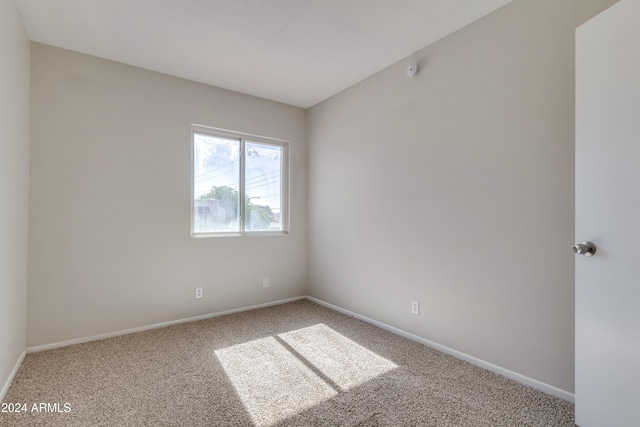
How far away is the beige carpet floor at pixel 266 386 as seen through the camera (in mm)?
1673

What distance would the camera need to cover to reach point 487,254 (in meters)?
2.20

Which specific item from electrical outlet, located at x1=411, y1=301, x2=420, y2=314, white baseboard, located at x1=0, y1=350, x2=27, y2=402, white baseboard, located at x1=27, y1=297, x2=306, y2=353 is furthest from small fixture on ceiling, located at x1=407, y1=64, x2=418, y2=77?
white baseboard, located at x1=0, y1=350, x2=27, y2=402

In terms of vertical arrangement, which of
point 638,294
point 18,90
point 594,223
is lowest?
point 638,294

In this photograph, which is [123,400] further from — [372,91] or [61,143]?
[372,91]

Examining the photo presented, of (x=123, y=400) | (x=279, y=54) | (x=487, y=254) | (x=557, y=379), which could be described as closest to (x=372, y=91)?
(x=279, y=54)

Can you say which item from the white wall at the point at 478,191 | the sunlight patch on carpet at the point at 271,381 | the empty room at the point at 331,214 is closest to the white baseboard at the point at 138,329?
the empty room at the point at 331,214

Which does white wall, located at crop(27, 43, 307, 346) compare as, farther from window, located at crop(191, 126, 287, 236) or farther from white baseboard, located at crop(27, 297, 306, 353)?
window, located at crop(191, 126, 287, 236)

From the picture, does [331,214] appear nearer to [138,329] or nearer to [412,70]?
[412,70]

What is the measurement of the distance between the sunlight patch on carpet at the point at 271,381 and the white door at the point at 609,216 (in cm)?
141

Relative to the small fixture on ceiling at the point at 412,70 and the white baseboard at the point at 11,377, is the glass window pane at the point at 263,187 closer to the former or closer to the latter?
the small fixture on ceiling at the point at 412,70

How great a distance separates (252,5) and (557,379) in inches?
124

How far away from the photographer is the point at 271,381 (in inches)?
80.9

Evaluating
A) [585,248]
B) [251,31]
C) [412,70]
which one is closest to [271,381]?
[585,248]

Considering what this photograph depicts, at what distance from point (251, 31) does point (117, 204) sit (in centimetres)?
198
